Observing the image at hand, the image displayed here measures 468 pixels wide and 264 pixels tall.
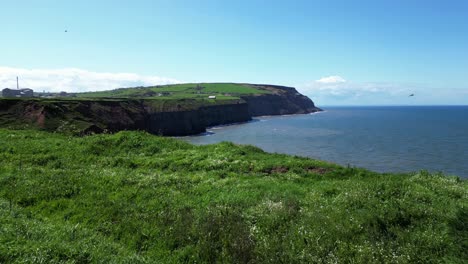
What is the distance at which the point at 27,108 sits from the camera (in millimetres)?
56688

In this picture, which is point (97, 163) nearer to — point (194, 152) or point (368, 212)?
point (194, 152)

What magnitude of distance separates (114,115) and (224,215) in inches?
2990

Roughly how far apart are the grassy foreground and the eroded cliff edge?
16.5 m

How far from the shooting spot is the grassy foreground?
9242mm

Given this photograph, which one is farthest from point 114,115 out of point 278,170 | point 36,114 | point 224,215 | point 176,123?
point 224,215

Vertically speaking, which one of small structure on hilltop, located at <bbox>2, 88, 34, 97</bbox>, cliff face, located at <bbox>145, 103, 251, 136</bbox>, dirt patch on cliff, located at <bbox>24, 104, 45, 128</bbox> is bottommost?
cliff face, located at <bbox>145, 103, 251, 136</bbox>

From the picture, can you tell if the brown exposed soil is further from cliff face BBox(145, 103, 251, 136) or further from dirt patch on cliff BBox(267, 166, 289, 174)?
A: cliff face BBox(145, 103, 251, 136)

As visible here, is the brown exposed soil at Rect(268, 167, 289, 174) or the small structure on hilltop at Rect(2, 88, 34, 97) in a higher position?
the small structure on hilltop at Rect(2, 88, 34, 97)

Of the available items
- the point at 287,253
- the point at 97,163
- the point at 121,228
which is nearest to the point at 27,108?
the point at 97,163

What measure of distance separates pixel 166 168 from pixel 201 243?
10.6 m

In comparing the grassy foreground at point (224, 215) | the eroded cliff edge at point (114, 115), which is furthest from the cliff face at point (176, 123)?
the grassy foreground at point (224, 215)

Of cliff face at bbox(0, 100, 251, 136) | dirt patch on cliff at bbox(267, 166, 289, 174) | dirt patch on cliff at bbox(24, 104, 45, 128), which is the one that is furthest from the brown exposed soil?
dirt patch on cliff at bbox(24, 104, 45, 128)

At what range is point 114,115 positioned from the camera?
8106 cm

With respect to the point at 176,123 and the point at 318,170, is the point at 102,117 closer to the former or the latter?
the point at 176,123
